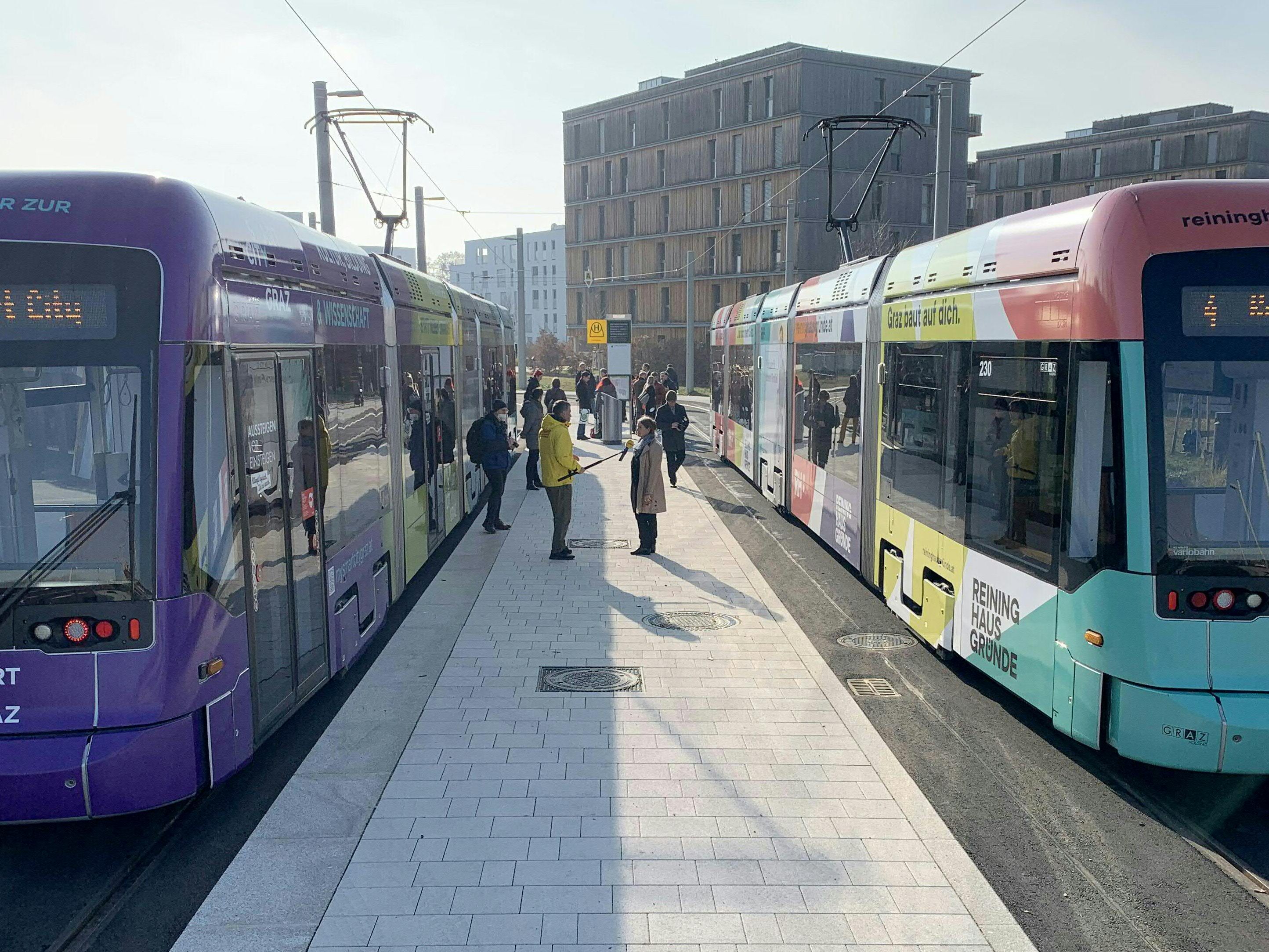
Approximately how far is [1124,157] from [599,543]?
68.7 meters

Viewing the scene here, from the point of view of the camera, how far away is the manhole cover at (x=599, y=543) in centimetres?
1352

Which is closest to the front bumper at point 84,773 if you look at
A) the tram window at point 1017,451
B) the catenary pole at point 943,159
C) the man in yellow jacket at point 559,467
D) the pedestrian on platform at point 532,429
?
the tram window at point 1017,451

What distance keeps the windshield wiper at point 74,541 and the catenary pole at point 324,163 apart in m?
10.2

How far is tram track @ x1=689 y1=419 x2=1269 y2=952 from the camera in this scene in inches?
185

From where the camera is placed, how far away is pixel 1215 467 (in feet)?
18.6

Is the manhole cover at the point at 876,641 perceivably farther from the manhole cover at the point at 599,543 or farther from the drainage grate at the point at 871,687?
the manhole cover at the point at 599,543

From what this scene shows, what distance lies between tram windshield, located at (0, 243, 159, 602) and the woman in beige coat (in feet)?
25.9

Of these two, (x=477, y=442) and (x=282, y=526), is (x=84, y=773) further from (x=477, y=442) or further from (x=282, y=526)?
(x=477, y=442)

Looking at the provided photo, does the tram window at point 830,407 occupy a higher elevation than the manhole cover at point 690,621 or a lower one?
higher

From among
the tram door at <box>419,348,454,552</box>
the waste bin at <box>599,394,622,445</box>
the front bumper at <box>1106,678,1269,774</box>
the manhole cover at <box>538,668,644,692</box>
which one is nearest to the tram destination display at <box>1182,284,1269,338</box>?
the front bumper at <box>1106,678,1269,774</box>

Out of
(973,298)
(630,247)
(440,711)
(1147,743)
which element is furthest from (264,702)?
(630,247)

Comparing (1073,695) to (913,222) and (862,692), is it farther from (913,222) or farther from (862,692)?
(913,222)

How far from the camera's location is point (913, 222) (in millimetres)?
58406

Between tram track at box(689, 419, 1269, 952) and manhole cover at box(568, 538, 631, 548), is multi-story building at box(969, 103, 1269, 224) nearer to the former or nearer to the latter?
manhole cover at box(568, 538, 631, 548)
